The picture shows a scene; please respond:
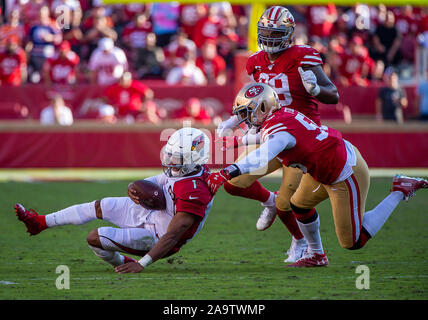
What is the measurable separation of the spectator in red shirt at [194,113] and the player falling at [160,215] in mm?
7568

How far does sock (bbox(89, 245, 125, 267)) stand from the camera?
5.15 m

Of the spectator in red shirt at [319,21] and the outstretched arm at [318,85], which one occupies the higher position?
the outstretched arm at [318,85]

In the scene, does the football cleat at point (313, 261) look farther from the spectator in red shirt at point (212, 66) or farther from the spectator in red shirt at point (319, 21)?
the spectator in red shirt at point (319, 21)

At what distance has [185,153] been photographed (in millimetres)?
5102

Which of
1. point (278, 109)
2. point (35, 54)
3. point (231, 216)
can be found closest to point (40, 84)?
point (35, 54)

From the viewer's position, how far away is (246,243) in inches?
264

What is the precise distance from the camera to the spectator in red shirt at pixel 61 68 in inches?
560

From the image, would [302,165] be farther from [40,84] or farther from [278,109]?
[40,84]

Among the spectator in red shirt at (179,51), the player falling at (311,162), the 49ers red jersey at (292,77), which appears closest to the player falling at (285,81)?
the 49ers red jersey at (292,77)

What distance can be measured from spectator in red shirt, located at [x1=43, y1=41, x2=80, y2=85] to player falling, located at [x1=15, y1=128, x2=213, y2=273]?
922 cm

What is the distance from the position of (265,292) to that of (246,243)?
6.76 feet

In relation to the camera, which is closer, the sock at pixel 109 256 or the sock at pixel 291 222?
the sock at pixel 109 256

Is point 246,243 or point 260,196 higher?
point 260,196

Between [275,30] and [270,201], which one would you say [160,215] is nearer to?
[270,201]
